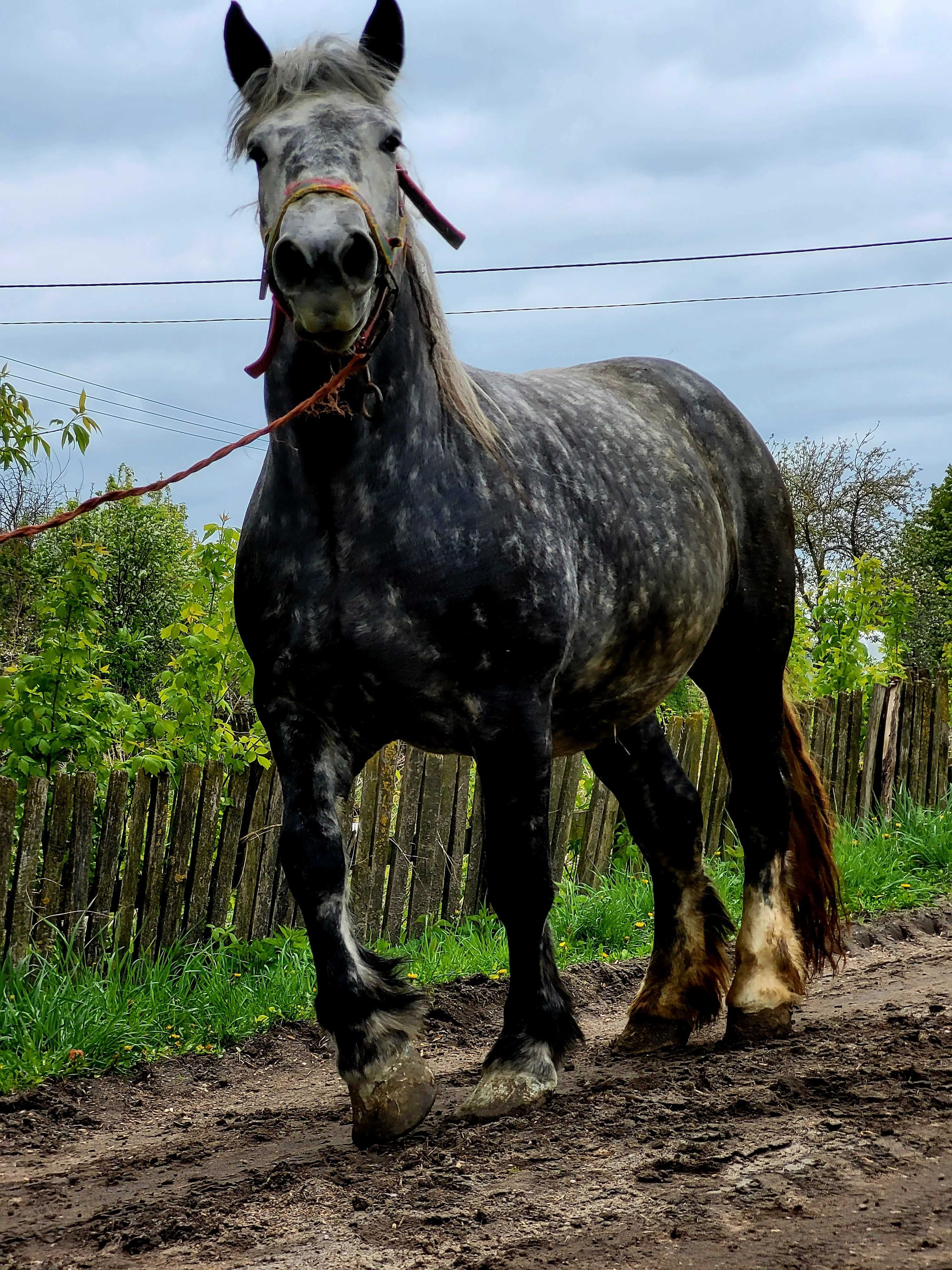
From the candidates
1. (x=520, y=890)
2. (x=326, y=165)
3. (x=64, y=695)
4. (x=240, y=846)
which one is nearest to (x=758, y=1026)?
(x=520, y=890)

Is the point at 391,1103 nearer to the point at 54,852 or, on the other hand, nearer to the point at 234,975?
the point at 234,975

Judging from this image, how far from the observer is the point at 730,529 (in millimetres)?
4711

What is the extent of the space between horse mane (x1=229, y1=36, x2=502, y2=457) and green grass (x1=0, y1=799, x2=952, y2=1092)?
8.79 feet

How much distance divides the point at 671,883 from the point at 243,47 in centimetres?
315

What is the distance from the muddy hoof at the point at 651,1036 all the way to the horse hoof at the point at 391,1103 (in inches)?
51.3

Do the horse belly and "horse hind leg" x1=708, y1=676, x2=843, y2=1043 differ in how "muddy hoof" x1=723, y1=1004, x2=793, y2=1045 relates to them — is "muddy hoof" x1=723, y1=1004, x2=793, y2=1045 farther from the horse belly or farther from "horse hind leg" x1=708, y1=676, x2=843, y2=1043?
the horse belly

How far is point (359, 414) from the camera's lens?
3188mm

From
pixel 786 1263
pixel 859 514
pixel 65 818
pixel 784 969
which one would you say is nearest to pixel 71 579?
pixel 65 818

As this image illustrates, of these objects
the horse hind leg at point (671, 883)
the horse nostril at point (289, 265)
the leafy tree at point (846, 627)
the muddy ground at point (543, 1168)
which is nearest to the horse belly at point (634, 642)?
the horse hind leg at point (671, 883)

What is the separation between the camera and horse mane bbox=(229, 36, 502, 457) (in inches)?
124

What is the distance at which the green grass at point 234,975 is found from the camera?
4.44m

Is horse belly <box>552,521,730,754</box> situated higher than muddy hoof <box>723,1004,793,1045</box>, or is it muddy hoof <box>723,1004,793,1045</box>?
horse belly <box>552,521,730,754</box>

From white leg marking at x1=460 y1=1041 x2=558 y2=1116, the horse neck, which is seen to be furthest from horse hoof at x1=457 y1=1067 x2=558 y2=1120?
the horse neck

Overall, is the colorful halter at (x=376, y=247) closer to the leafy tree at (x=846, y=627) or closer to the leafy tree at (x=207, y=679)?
the leafy tree at (x=207, y=679)
